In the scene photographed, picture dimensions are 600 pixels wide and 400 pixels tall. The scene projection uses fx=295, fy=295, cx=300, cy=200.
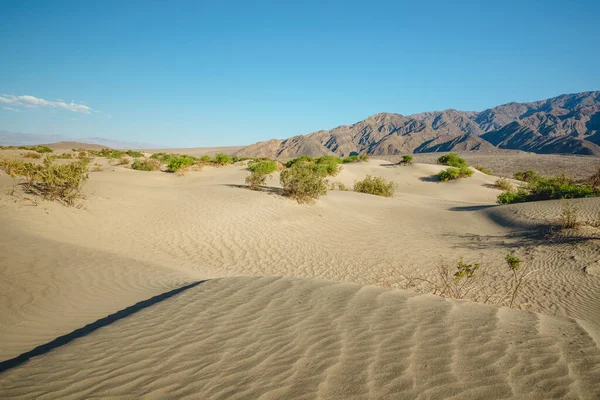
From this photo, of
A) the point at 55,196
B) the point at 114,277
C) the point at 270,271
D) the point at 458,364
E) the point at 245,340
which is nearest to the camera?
the point at 458,364

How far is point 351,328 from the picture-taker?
3.15 m

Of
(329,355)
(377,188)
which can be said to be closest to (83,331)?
(329,355)

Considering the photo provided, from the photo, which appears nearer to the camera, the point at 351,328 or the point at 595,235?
the point at 351,328

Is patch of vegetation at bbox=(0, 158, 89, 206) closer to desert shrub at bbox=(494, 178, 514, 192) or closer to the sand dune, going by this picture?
the sand dune

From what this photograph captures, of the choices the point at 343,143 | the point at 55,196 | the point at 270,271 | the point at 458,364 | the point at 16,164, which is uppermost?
the point at 343,143

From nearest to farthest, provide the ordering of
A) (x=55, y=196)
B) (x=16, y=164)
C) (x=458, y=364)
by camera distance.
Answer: (x=458, y=364)
(x=55, y=196)
(x=16, y=164)

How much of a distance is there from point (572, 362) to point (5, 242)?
8.93 meters

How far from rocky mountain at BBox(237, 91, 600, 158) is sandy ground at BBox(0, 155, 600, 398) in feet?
214

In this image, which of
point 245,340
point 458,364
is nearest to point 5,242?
point 245,340

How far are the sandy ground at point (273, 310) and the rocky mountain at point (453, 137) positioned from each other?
6537 cm

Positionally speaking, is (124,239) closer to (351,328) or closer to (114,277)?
(114,277)

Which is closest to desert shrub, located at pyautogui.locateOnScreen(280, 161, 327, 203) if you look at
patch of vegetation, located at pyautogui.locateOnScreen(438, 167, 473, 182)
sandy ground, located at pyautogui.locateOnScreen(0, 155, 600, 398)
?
sandy ground, located at pyautogui.locateOnScreen(0, 155, 600, 398)

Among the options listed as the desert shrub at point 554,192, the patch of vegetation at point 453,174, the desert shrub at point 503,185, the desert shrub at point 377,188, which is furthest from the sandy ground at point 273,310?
the patch of vegetation at point 453,174

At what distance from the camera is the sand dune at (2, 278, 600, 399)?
219 centimetres
